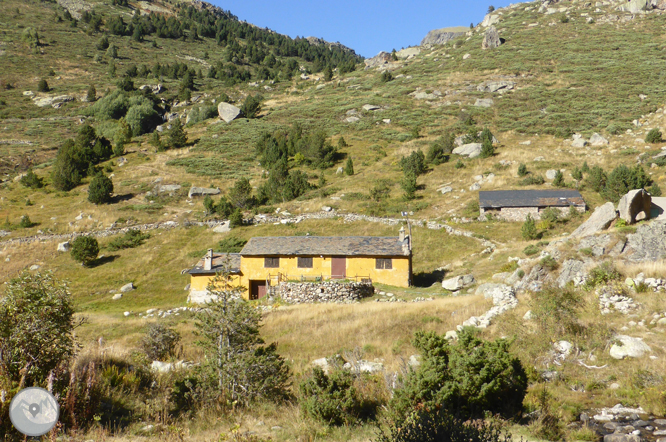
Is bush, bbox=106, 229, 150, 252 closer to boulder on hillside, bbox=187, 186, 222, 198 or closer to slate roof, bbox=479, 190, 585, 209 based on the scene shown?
boulder on hillside, bbox=187, 186, 222, 198

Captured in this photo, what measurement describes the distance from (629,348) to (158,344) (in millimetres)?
15513

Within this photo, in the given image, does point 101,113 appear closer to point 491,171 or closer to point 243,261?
point 243,261

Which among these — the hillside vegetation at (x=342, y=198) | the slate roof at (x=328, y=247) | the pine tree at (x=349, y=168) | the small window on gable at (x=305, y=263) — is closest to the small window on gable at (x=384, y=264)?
the slate roof at (x=328, y=247)

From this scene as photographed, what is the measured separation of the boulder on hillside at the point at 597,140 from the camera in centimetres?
5703

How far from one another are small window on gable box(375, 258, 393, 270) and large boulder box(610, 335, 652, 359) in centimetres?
1966

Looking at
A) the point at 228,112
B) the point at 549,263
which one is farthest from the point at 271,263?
the point at 228,112

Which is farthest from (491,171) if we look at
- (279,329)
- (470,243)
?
(279,329)

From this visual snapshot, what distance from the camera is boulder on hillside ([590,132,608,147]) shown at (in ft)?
187

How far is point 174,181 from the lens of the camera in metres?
58.8

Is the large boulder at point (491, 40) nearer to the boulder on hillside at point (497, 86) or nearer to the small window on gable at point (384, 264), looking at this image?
the boulder on hillside at point (497, 86)

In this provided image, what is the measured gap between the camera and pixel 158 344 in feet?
49.8

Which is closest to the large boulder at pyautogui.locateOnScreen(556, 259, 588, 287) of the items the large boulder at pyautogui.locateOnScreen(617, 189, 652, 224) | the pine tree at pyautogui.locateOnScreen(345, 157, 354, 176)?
the large boulder at pyautogui.locateOnScreen(617, 189, 652, 224)

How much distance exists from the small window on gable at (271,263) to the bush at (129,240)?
60.9ft

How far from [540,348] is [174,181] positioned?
183ft
